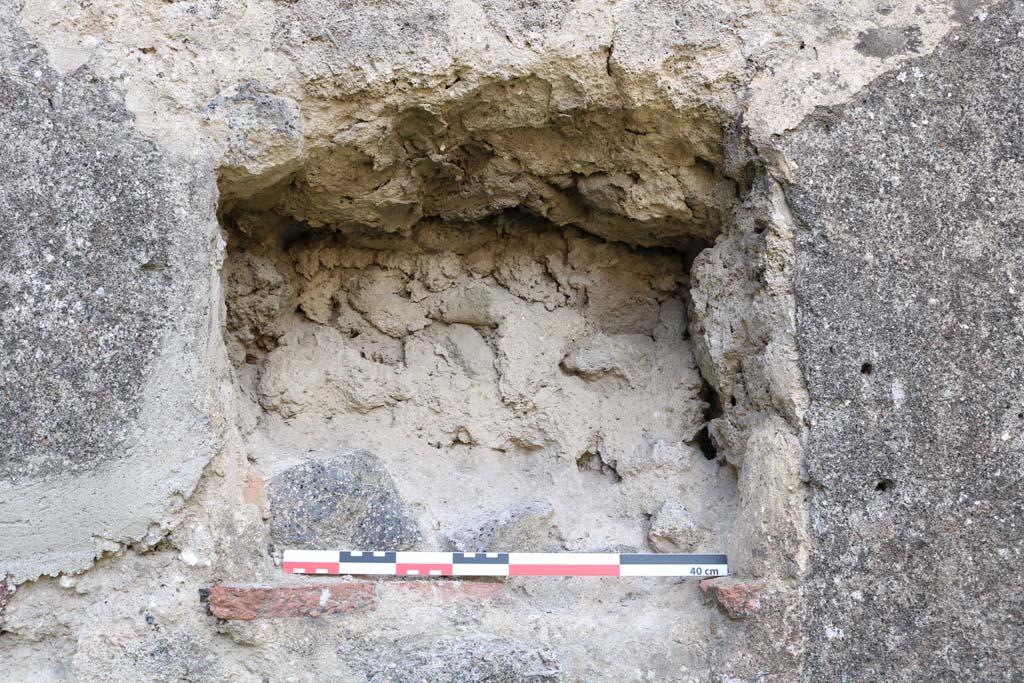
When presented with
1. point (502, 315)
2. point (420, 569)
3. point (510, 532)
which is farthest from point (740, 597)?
point (502, 315)

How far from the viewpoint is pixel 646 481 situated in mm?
1913

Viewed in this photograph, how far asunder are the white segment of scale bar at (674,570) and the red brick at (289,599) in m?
0.49

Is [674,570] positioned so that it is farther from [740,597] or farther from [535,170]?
[535,170]

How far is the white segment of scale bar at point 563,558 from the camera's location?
178cm

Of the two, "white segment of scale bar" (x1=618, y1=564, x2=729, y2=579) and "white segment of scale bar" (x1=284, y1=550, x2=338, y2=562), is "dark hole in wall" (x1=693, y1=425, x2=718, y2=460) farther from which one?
"white segment of scale bar" (x1=284, y1=550, x2=338, y2=562)

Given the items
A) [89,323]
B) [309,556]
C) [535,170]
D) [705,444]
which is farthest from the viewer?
[705,444]

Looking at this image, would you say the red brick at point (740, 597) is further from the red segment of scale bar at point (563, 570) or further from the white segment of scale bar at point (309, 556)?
the white segment of scale bar at point (309, 556)

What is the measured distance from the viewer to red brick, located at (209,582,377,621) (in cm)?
159

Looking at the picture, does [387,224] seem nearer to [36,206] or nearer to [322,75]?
[322,75]

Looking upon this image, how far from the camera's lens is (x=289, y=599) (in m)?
1.62

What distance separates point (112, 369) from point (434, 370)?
2.23 ft

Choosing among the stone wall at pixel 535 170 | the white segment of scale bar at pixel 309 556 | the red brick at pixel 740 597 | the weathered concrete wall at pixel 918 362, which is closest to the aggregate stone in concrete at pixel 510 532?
the stone wall at pixel 535 170

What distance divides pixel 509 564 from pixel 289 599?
1.39 ft

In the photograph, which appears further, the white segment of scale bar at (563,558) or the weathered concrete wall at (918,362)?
the white segment of scale bar at (563,558)
